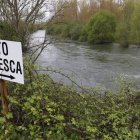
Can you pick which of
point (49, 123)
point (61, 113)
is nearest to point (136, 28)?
point (61, 113)

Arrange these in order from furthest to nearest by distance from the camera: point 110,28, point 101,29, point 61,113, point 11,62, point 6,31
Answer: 1. point 110,28
2. point 101,29
3. point 6,31
4. point 61,113
5. point 11,62

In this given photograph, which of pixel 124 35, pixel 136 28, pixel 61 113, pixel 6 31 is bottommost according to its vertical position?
pixel 61 113

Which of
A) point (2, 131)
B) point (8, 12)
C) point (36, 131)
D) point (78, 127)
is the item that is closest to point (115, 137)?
point (78, 127)

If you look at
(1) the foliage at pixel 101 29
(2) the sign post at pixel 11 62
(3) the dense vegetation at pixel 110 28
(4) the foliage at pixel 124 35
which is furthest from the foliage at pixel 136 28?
(2) the sign post at pixel 11 62

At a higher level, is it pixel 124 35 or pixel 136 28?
pixel 136 28

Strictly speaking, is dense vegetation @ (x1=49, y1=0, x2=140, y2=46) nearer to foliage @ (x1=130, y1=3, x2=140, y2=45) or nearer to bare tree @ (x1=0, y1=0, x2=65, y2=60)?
foliage @ (x1=130, y1=3, x2=140, y2=45)

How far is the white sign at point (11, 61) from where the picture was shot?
5.47 ft

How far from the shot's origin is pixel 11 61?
171cm

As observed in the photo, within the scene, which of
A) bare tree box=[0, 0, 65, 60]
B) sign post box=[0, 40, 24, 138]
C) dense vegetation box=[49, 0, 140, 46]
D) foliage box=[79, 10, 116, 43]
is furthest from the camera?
foliage box=[79, 10, 116, 43]

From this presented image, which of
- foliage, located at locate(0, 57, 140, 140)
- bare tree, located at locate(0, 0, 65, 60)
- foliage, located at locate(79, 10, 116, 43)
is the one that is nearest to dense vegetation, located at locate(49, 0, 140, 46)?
foliage, located at locate(79, 10, 116, 43)

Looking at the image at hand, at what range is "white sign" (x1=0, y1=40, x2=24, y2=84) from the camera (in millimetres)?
1667

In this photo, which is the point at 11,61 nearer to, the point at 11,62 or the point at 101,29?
the point at 11,62

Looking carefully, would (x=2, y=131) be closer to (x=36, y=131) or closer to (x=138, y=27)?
(x=36, y=131)

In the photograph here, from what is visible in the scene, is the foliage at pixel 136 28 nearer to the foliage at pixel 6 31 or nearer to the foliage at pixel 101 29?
the foliage at pixel 101 29
